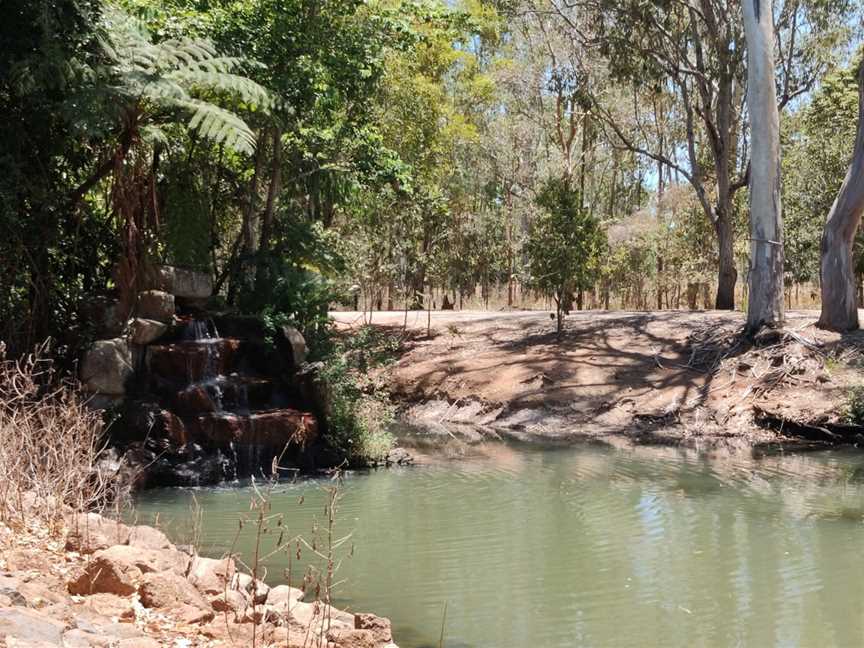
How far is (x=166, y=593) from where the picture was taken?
16.8 ft

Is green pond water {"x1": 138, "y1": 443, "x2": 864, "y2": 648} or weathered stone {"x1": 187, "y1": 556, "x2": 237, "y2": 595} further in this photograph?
green pond water {"x1": 138, "y1": 443, "x2": 864, "y2": 648}

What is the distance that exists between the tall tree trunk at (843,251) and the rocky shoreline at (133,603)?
15385mm

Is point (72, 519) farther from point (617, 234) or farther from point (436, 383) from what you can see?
point (617, 234)

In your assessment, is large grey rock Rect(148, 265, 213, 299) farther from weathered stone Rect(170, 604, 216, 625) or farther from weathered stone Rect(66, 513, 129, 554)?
weathered stone Rect(170, 604, 216, 625)

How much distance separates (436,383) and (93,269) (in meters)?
9.20

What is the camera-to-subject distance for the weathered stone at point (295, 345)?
45.4ft

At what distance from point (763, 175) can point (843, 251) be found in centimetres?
221

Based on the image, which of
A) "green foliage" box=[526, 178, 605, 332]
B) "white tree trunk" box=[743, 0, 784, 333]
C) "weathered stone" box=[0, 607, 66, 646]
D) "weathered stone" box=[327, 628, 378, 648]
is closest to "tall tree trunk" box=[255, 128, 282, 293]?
"green foliage" box=[526, 178, 605, 332]

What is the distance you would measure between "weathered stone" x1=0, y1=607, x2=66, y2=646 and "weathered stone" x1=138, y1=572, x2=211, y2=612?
0.93 meters

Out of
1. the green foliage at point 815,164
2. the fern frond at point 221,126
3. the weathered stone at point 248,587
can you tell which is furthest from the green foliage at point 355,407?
the green foliage at point 815,164

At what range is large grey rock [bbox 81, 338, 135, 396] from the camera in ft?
38.8

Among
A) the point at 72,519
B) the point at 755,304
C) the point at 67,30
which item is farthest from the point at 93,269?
the point at 755,304

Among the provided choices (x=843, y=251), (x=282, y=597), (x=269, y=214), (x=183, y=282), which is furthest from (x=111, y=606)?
(x=843, y=251)

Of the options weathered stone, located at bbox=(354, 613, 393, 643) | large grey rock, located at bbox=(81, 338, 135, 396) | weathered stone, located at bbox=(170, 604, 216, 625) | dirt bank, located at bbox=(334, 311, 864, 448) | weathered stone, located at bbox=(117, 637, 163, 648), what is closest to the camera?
weathered stone, located at bbox=(117, 637, 163, 648)
